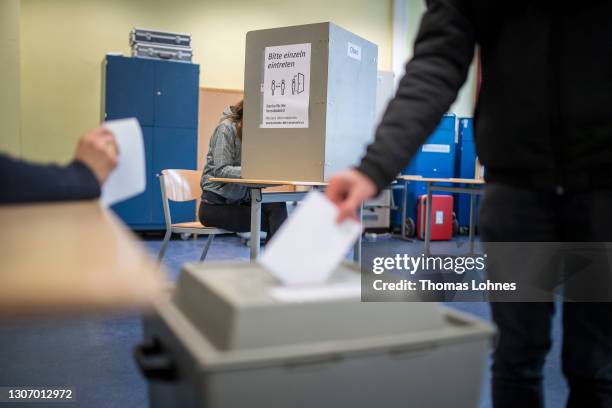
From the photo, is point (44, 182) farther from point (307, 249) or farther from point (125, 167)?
point (307, 249)

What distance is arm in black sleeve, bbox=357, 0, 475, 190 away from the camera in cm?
87

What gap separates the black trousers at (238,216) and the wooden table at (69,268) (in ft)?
7.58

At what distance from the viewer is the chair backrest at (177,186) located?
319 cm

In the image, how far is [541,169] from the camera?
2.98 feet

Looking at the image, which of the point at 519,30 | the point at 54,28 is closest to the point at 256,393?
the point at 519,30

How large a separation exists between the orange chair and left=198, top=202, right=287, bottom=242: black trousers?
0.06 metres

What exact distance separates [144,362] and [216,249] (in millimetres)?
4332

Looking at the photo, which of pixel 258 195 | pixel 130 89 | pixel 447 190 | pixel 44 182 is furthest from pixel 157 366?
pixel 130 89

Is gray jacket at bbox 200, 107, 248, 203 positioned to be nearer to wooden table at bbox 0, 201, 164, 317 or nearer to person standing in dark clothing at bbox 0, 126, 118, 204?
person standing in dark clothing at bbox 0, 126, 118, 204

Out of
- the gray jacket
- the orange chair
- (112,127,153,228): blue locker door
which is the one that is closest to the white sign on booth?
the gray jacket

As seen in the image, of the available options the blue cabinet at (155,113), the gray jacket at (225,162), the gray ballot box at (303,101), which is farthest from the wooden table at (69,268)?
the blue cabinet at (155,113)

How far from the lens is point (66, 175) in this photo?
0.83 m

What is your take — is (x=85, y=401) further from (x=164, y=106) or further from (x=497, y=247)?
(x=164, y=106)

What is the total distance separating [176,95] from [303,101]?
125 inches
